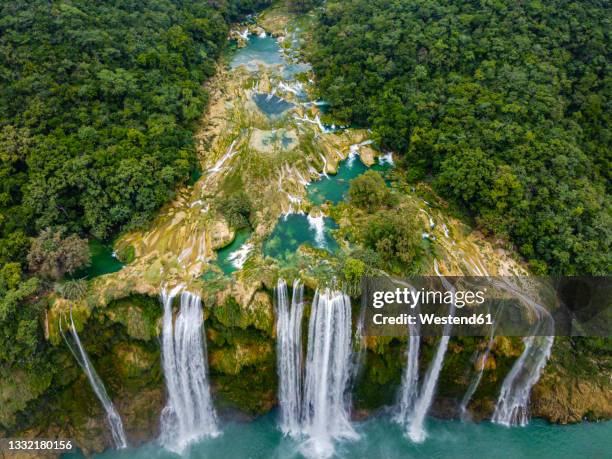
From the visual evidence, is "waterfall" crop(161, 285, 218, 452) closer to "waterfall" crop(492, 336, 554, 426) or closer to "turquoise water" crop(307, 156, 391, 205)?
"turquoise water" crop(307, 156, 391, 205)

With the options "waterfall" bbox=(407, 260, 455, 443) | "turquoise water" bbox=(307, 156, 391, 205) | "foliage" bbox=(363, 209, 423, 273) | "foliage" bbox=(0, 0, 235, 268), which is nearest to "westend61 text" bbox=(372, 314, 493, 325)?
"waterfall" bbox=(407, 260, 455, 443)

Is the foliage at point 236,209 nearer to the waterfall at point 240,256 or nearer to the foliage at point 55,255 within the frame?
the waterfall at point 240,256

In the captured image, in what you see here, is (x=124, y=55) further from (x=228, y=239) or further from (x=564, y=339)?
(x=564, y=339)

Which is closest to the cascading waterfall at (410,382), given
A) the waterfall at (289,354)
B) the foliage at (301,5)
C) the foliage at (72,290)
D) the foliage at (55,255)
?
the waterfall at (289,354)

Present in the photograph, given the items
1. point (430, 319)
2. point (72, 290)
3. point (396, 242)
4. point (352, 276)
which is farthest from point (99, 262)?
point (430, 319)

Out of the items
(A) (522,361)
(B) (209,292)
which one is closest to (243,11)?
(B) (209,292)

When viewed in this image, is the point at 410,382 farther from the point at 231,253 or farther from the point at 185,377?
the point at 231,253

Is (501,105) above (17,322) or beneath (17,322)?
above
